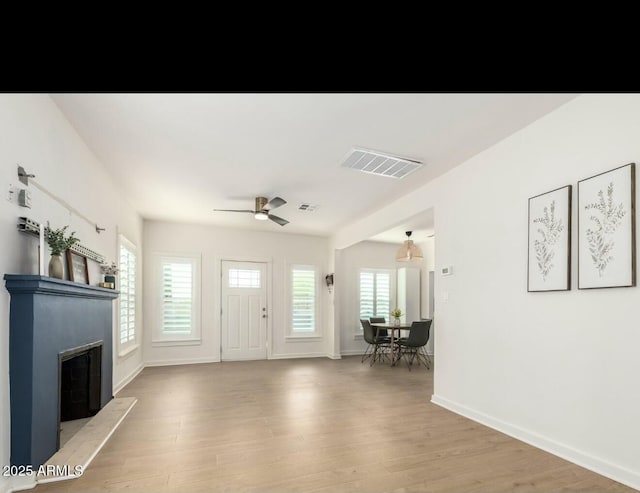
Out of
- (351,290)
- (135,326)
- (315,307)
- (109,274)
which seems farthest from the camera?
(351,290)

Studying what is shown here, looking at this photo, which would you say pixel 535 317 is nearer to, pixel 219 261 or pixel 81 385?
pixel 81 385

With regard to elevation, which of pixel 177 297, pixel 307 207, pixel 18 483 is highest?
pixel 307 207

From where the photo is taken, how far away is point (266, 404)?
14.3 feet

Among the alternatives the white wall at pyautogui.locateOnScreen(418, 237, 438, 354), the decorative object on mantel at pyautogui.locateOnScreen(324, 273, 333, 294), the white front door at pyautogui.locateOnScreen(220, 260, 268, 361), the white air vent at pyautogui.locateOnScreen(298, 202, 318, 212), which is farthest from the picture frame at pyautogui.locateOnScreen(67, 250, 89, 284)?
the white wall at pyautogui.locateOnScreen(418, 237, 438, 354)

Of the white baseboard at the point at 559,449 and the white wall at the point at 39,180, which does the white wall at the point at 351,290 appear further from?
the white wall at the point at 39,180

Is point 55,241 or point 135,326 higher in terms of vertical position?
point 55,241

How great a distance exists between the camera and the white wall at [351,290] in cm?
848

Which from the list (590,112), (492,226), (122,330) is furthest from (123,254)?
(590,112)

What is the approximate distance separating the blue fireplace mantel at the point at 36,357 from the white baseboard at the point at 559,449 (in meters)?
3.48

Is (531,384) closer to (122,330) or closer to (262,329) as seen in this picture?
(122,330)

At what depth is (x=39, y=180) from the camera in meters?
2.80

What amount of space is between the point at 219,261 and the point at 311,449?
503 centimetres

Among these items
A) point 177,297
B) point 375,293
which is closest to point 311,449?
point 177,297
